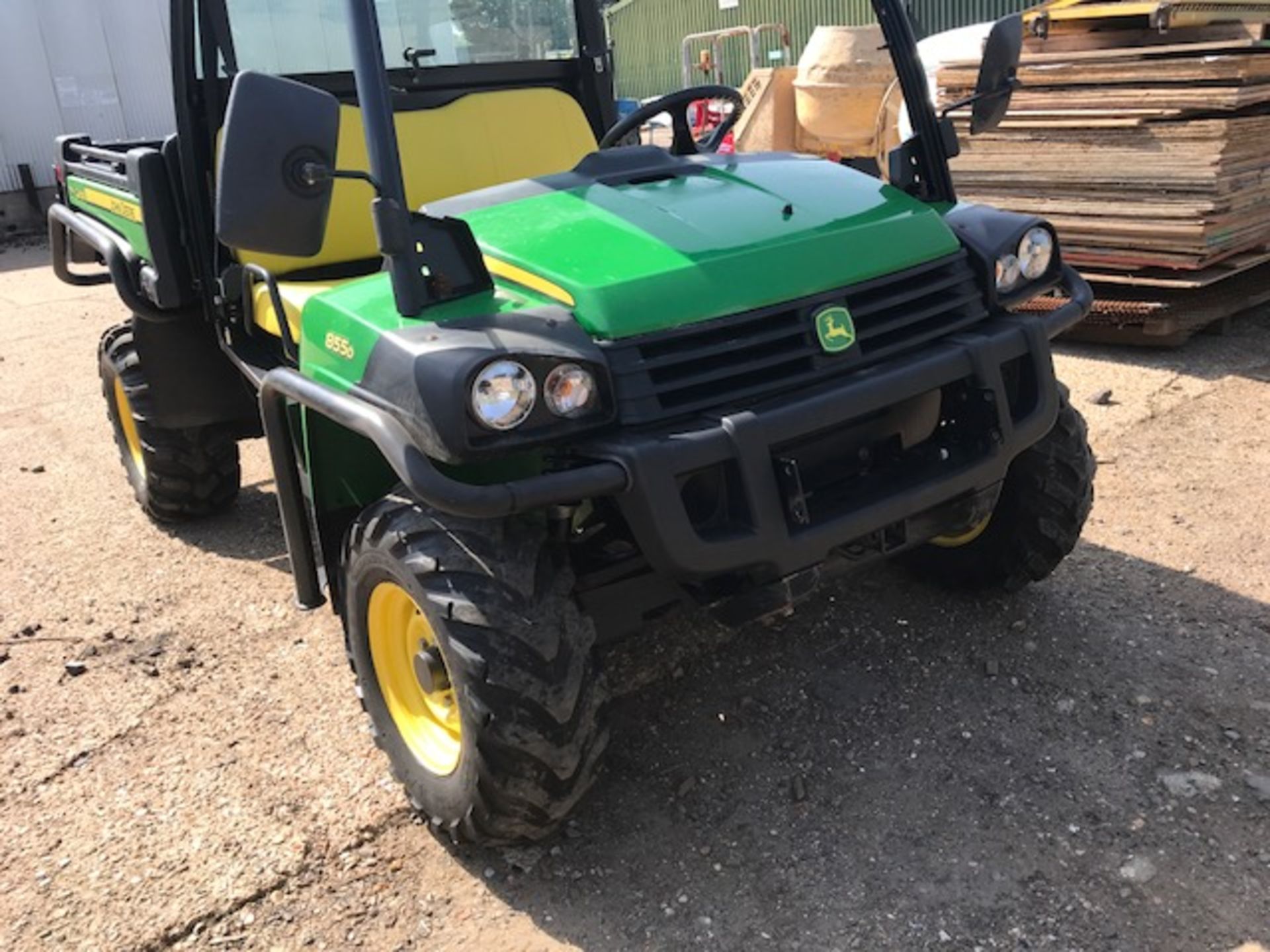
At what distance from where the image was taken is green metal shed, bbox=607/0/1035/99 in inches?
732

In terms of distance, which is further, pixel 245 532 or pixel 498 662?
pixel 245 532

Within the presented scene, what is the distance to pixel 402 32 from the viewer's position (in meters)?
3.45

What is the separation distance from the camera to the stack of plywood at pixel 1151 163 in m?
5.30

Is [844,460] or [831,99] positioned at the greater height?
[831,99]

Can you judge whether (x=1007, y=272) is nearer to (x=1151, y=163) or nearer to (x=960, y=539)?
(x=960, y=539)

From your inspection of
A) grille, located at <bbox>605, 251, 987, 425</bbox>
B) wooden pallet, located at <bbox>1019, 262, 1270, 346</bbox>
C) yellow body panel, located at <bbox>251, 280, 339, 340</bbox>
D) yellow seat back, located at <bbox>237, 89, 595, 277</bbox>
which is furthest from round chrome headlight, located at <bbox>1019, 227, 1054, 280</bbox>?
wooden pallet, located at <bbox>1019, 262, 1270, 346</bbox>

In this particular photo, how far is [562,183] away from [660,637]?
1.34 m

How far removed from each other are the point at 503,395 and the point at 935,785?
1399 mm

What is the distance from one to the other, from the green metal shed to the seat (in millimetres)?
13292

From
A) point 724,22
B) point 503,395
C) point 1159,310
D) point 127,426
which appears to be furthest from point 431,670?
point 724,22

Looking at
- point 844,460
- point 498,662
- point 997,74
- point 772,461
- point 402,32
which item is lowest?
point 498,662

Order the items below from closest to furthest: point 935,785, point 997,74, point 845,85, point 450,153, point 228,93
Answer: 1. point 935,785
2. point 997,74
3. point 228,93
4. point 450,153
5. point 845,85

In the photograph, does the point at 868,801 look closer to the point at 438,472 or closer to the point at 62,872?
the point at 438,472

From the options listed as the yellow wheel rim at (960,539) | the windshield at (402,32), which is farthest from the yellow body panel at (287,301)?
the yellow wheel rim at (960,539)
